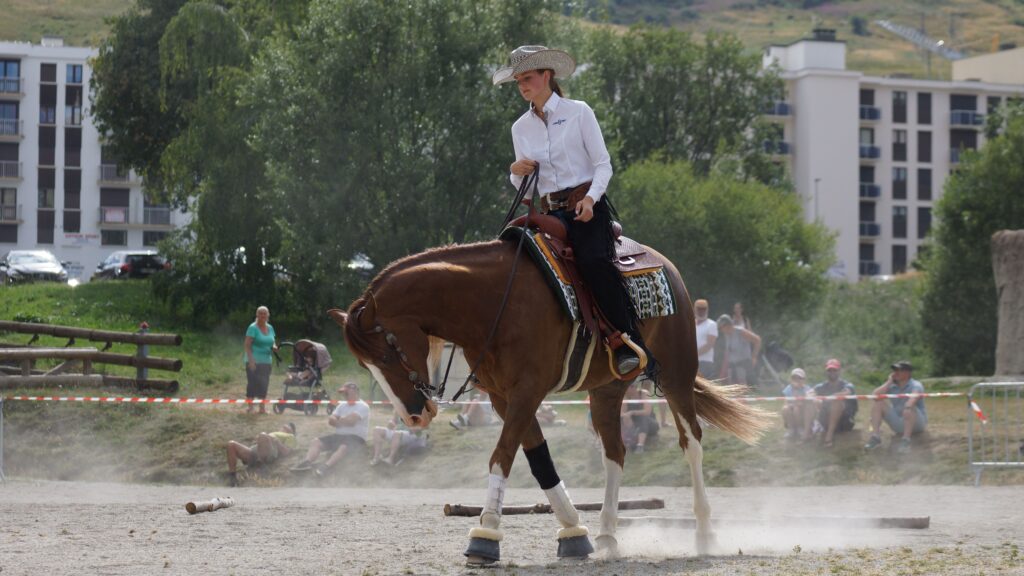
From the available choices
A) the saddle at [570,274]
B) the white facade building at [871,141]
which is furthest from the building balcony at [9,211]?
the saddle at [570,274]

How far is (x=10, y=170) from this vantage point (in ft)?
322

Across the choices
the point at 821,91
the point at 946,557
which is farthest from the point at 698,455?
the point at 821,91

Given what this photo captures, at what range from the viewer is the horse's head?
850cm

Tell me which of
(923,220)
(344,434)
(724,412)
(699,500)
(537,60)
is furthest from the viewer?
(923,220)

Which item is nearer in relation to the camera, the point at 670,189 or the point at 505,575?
the point at 505,575

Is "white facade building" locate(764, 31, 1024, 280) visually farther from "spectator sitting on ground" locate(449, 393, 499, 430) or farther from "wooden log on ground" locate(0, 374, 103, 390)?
"spectator sitting on ground" locate(449, 393, 499, 430)

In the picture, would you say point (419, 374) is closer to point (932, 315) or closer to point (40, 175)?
point (932, 315)

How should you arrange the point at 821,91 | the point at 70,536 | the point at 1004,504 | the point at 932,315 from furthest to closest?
the point at 821,91, the point at 932,315, the point at 1004,504, the point at 70,536

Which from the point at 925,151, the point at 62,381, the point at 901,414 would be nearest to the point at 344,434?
the point at 62,381

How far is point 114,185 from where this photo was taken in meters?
99.8

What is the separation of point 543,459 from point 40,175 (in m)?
96.8

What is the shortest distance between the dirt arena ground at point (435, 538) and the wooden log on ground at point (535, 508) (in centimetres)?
13

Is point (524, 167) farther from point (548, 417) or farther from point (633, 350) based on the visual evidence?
point (548, 417)

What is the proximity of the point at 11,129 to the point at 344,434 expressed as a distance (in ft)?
290
